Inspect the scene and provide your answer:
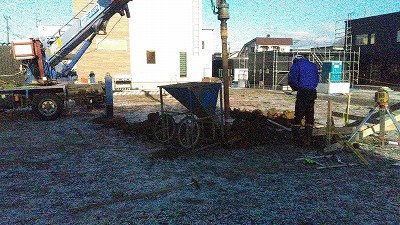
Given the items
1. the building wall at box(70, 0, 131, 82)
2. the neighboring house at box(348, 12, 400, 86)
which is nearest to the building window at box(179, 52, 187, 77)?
the building wall at box(70, 0, 131, 82)

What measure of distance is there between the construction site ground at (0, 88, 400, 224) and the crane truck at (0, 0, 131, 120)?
11.4ft

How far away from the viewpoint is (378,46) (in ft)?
97.1

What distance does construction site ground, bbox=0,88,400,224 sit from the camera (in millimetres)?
3893

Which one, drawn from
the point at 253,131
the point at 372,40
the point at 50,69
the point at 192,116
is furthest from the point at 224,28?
the point at 372,40

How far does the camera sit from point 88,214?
13.0 ft

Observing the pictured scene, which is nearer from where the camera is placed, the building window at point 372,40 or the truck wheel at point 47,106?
the truck wheel at point 47,106

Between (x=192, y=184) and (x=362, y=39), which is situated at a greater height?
(x=362, y=39)

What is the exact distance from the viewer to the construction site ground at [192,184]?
12.8 feet

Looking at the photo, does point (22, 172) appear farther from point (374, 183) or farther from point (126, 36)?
point (126, 36)

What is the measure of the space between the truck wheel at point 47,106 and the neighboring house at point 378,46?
2838cm

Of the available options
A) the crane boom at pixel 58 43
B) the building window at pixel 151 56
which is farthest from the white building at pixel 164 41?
the crane boom at pixel 58 43

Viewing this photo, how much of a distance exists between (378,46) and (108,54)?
26.2 m

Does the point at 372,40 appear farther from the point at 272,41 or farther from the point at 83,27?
the point at 83,27

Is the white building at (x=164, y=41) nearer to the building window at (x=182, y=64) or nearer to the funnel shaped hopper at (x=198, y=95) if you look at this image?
the building window at (x=182, y=64)
